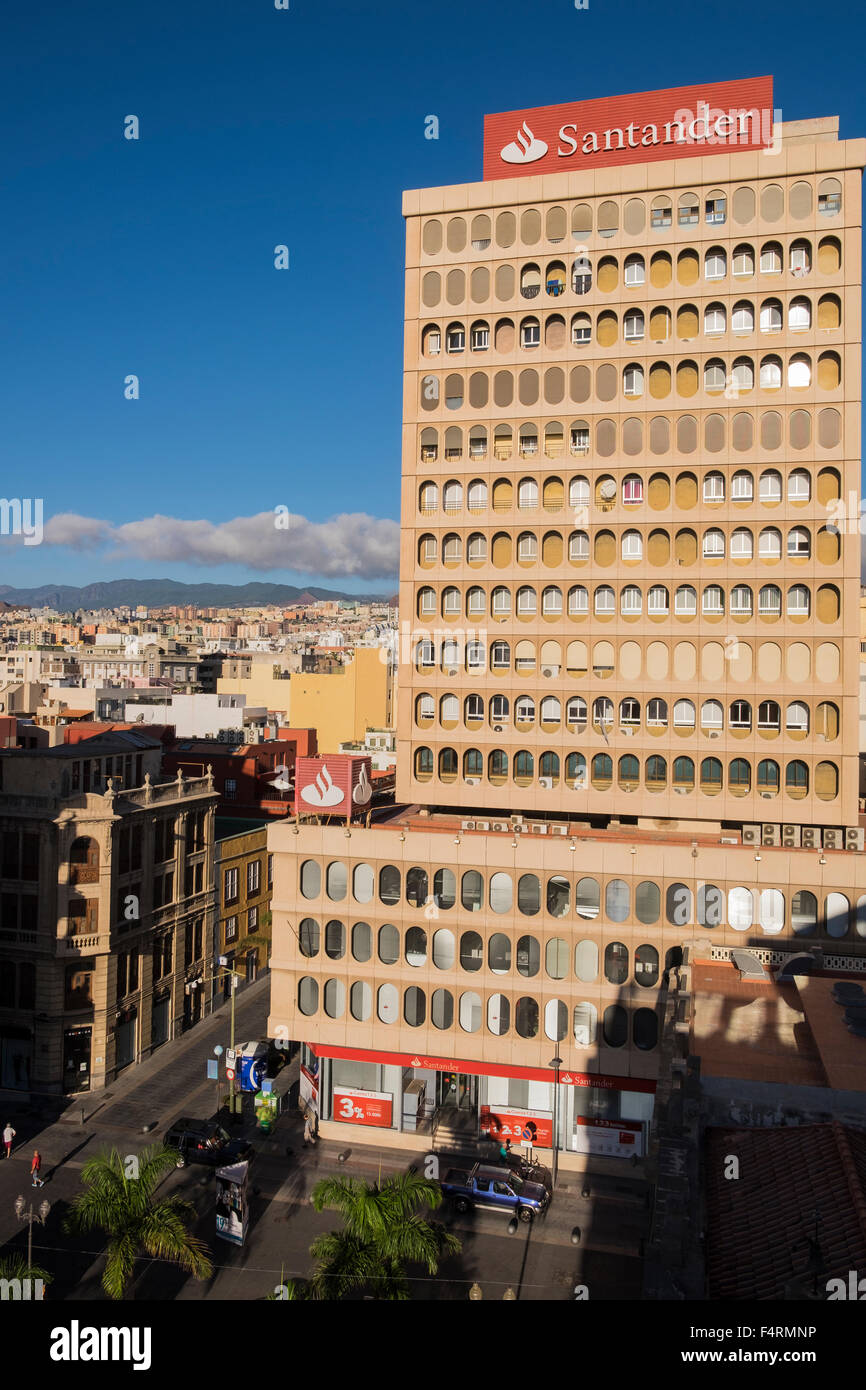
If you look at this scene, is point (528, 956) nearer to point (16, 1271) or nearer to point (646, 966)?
point (646, 966)

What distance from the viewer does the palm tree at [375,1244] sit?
25672mm

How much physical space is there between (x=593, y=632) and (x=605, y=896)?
1314 cm

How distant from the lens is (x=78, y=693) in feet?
360

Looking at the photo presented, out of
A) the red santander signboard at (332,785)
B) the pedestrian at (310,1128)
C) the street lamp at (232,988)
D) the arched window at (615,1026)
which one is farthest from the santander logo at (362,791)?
the pedestrian at (310,1128)

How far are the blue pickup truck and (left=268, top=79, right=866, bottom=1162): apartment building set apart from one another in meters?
4.21

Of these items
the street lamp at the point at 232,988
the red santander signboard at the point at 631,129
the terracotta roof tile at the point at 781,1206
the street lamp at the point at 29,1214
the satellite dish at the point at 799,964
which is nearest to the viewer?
the terracotta roof tile at the point at 781,1206

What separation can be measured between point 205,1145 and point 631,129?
51.5 metres

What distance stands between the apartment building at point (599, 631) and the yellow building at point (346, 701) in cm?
7236

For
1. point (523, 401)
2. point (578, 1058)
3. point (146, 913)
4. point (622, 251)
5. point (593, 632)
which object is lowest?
point (578, 1058)

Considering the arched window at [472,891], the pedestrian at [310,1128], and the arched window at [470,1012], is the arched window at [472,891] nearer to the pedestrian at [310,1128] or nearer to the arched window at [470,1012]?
the arched window at [470,1012]

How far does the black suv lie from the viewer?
4175 centimetres

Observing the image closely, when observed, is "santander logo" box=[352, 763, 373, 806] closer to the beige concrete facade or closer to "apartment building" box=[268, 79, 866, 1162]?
"apartment building" box=[268, 79, 866, 1162]
